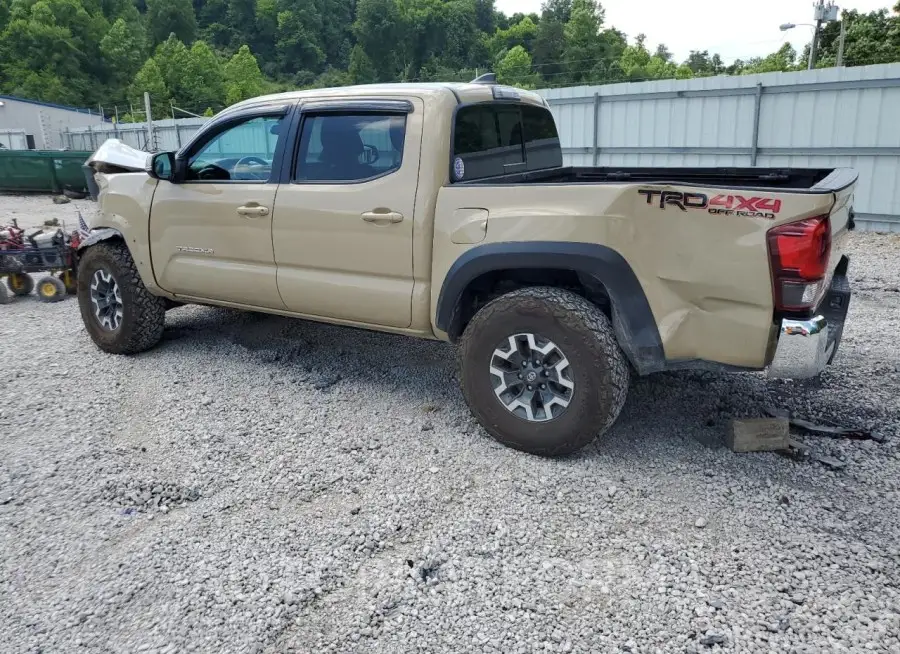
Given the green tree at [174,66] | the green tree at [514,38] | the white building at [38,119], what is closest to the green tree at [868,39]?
the white building at [38,119]

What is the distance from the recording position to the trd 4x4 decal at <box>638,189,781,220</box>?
10.0 ft

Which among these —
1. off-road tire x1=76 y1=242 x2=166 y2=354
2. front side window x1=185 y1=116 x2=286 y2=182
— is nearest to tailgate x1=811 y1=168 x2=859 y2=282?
front side window x1=185 y1=116 x2=286 y2=182

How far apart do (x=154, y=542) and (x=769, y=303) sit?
9.60 ft

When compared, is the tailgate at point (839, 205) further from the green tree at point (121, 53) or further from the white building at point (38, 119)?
the green tree at point (121, 53)

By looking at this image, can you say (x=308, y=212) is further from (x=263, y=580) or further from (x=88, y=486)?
(x=263, y=580)

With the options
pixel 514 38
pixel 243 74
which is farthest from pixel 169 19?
pixel 514 38

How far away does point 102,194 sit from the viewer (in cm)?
560

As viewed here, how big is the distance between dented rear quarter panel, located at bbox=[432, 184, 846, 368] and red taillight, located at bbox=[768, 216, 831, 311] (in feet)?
0.12

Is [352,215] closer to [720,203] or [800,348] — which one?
[720,203]

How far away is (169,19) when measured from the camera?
4149 inches

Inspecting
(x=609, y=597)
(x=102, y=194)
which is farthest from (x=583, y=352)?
(x=102, y=194)

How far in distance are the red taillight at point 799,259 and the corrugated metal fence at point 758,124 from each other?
9.58 metres

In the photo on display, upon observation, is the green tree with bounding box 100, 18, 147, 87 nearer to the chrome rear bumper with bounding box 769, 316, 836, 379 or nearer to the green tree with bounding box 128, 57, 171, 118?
the green tree with bounding box 128, 57, 171, 118

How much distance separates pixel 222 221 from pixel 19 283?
4.61 meters
